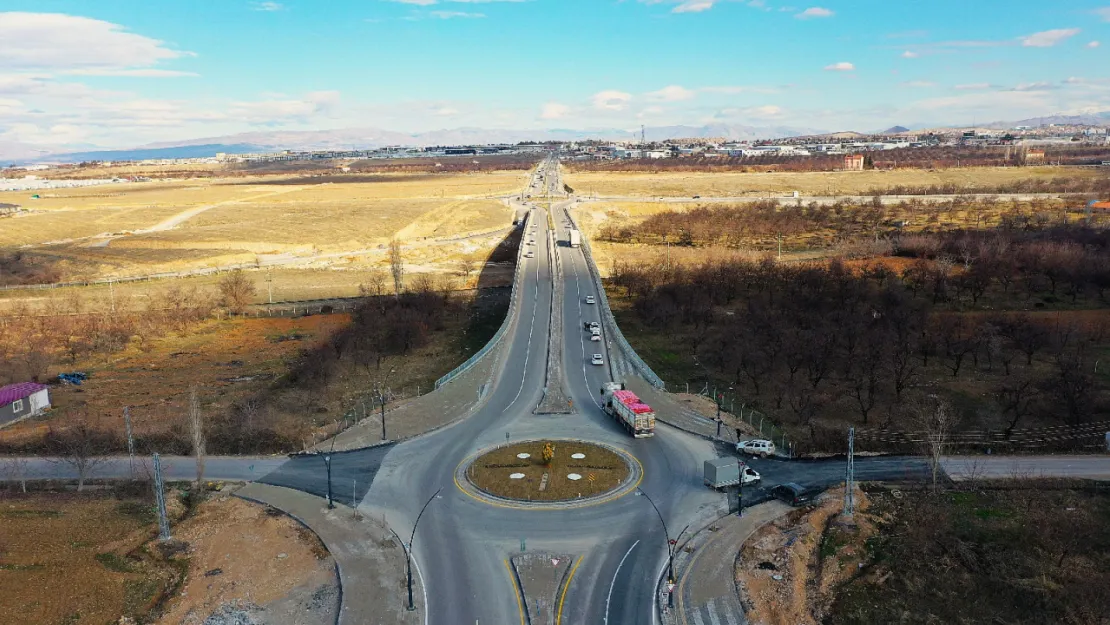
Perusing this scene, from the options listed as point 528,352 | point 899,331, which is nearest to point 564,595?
point 528,352

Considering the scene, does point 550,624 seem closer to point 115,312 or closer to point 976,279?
point 976,279

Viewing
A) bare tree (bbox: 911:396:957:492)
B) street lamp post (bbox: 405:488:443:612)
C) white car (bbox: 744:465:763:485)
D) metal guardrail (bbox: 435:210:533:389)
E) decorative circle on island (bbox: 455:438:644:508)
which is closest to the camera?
street lamp post (bbox: 405:488:443:612)

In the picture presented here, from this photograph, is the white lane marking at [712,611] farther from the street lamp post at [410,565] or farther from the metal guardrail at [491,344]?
the metal guardrail at [491,344]

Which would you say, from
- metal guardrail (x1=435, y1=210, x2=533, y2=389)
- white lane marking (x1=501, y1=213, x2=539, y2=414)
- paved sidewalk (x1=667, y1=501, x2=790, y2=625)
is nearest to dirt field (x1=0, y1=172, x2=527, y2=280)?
metal guardrail (x1=435, y1=210, x2=533, y2=389)

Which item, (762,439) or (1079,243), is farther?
(1079,243)

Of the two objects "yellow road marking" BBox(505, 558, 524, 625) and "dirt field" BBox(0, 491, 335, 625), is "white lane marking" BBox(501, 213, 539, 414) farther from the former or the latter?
"yellow road marking" BBox(505, 558, 524, 625)

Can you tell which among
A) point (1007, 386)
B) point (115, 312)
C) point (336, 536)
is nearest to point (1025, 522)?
point (1007, 386)
